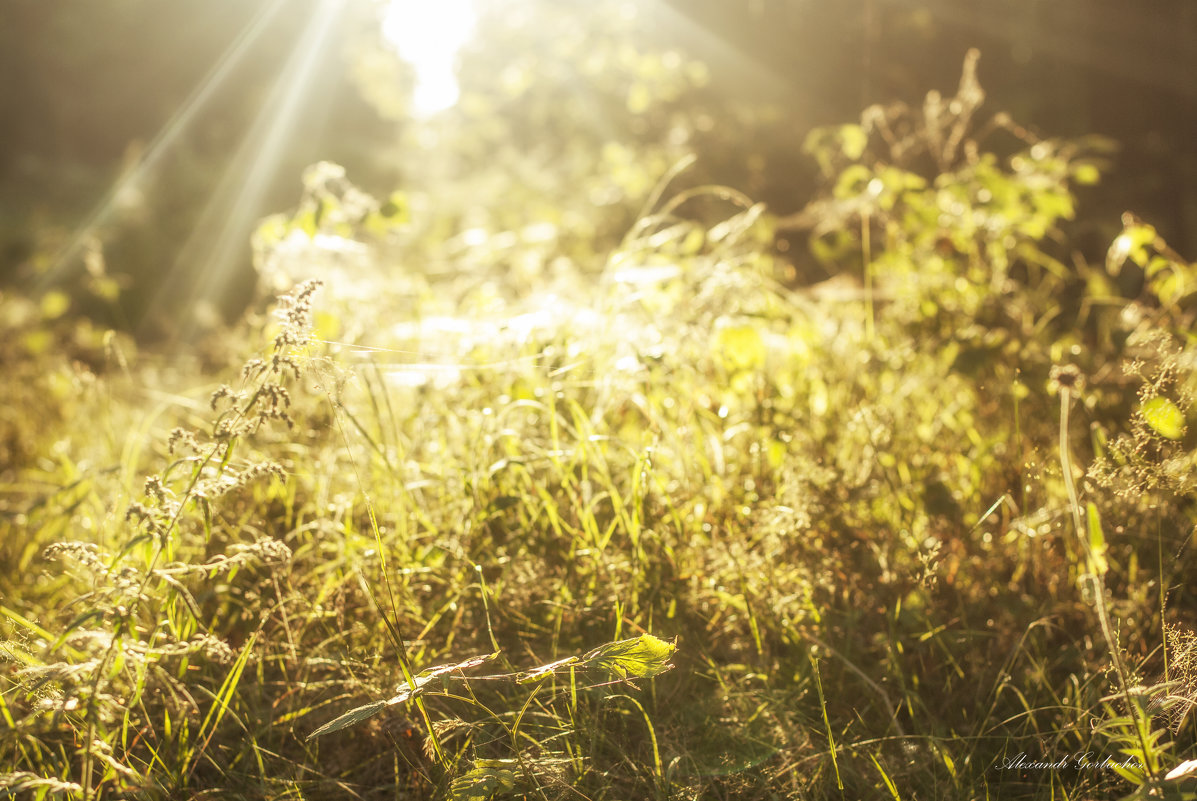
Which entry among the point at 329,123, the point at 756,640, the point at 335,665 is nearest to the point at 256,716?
the point at 335,665

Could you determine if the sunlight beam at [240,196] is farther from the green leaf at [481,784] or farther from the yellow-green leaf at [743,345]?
the green leaf at [481,784]

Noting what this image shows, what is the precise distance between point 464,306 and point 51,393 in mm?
2162

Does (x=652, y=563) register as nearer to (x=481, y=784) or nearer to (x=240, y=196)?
(x=481, y=784)

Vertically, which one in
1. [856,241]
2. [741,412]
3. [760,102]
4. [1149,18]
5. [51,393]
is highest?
[1149,18]

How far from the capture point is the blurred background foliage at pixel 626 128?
3393 millimetres

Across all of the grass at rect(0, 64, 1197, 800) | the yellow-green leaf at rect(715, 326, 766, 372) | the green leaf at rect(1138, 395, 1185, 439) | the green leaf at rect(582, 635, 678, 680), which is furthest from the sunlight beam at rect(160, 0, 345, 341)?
the green leaf at rect(1138, 395, 1185, 439)

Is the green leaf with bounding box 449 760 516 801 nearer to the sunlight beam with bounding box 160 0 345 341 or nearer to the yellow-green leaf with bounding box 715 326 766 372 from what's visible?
the yellow-green leaf with bounding box 715 326 766 372

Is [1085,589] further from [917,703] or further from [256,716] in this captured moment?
[256,716]

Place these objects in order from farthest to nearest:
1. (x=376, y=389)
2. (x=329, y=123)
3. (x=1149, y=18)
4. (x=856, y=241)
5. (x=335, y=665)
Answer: (x=329, y=123)
(x=1149, y=18)
(x=856, y=241)
(x=376, y=389)
(x=335, y=665)

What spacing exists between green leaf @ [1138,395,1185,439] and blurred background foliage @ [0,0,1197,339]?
155cm

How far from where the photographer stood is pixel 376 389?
89.7 inches

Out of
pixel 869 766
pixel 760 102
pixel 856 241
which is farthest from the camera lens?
pixel 760 102

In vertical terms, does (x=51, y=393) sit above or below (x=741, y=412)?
below

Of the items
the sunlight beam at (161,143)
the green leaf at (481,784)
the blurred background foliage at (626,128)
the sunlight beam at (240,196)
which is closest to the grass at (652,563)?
the green leaf at (481,784)
